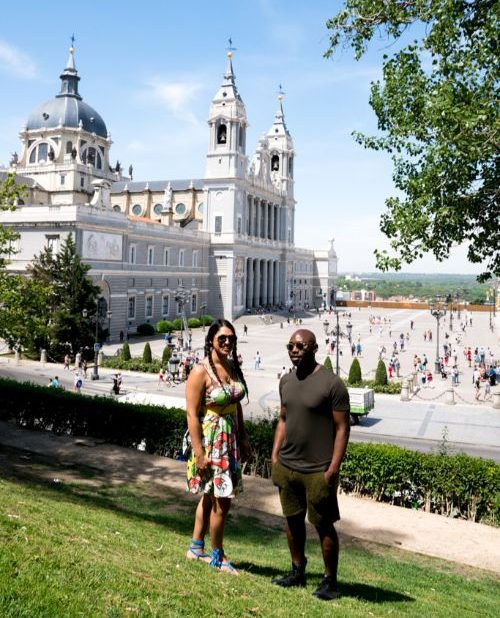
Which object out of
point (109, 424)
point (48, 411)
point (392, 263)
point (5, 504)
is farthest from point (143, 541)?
point (48, 411)

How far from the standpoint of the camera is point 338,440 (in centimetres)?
557

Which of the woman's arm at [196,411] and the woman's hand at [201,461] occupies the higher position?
the woman's arm at [196,411]

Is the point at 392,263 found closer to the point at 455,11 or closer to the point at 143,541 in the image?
the point at 455,11

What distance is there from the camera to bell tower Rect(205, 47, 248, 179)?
67062 millimetres

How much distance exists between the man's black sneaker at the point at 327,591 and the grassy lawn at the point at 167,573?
0.31 feet

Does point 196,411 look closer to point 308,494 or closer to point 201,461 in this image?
point 201,461

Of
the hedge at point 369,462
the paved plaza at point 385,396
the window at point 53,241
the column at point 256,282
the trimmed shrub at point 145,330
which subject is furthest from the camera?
the column at point 256,282

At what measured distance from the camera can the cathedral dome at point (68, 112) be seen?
72938mm

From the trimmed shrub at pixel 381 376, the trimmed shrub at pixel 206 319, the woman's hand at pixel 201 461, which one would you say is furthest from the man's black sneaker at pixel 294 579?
the trimmed shrub at pixel 206 319

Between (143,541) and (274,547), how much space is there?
99.0 inches

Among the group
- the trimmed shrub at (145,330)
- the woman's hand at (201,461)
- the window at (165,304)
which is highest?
the window at (165,304)

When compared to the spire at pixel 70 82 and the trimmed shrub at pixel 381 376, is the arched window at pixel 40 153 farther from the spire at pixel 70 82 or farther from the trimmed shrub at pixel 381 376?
the trimmed shrub at pixel 381 376

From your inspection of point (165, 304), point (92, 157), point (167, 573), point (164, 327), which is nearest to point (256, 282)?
point (165, 304)

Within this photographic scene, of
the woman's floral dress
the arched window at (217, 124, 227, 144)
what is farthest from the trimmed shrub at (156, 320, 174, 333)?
the woman's floral dress
